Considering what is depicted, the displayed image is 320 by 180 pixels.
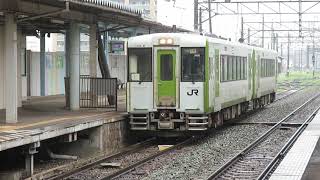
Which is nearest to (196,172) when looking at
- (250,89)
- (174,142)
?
(174,142)

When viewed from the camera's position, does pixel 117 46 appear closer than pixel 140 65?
No

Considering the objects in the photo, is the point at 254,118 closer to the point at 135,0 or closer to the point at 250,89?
the point at 250,89

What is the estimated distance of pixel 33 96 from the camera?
2644cm

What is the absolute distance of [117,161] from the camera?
13.7m

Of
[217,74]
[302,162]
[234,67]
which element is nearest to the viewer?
[302,162]

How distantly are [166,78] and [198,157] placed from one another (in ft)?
9.89

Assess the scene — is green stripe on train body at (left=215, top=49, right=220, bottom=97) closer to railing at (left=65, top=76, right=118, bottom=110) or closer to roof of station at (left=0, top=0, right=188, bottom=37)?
roof of station at (left=0, top=0, right=188, bottom=37)

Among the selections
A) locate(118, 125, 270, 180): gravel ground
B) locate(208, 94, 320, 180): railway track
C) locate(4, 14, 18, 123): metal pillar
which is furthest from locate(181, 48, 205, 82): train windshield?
locate(4, 14, 18, 123): metal pillar

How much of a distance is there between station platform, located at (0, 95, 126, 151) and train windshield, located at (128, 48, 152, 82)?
1.21 meters

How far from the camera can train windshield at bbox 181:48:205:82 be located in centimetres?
1612

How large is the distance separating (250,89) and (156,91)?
787cm

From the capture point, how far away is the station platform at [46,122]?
11125mm

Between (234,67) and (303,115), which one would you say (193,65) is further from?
(303,115)

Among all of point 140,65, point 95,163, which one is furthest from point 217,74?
point 95,163
